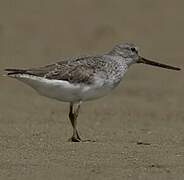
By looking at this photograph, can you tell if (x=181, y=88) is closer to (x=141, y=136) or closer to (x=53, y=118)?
(x=53, y=118)

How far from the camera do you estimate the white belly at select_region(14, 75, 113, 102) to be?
11.7m

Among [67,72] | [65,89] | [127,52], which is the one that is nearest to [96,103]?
[127,52]

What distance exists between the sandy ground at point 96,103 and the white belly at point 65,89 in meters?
0.62

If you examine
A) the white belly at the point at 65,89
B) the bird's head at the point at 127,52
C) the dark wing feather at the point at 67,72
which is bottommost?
the white belly at the point at 65,89

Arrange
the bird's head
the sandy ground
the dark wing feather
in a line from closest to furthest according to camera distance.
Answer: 1. the sandy ground
2. the dark wing feather
3. the bird's head

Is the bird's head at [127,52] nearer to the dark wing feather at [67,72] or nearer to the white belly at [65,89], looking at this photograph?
the dark wing feather at [67,72]

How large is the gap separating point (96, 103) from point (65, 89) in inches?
235

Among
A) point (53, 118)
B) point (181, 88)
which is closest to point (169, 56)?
point (181, 88)

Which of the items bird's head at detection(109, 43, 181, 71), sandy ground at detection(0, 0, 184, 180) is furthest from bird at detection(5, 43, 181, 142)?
sandy ground at detection(0, 0, 184, 180)

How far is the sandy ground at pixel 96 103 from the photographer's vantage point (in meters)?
9.90

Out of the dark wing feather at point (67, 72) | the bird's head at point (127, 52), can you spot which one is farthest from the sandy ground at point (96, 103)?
the bird's head at point (127, 52)

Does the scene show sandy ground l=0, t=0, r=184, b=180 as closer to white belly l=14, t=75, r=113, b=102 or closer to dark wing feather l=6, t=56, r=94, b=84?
white belly l=14, t=75, r=113, b=102

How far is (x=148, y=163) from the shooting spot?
32.9ft

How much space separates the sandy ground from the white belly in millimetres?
617
